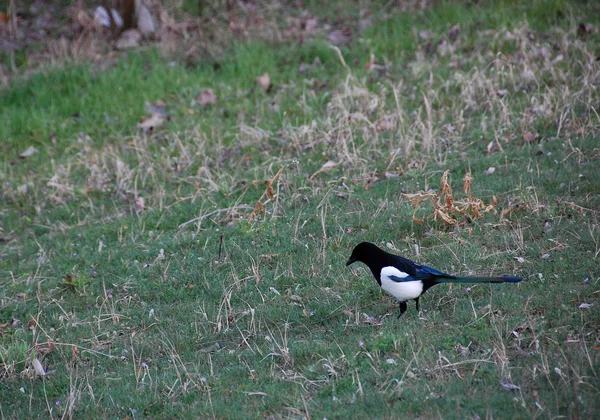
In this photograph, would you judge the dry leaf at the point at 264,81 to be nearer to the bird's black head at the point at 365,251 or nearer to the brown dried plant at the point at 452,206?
the brown dried plant at the point at 452,206

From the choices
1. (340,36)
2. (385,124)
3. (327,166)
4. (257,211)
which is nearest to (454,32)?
(340,36)

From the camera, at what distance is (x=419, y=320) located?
15.6 ft

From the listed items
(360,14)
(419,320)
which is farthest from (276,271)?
(360,14)

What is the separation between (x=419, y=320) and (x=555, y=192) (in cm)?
229

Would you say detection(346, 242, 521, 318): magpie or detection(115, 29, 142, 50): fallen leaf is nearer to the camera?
detection(346, 242, 521, 318): magpie

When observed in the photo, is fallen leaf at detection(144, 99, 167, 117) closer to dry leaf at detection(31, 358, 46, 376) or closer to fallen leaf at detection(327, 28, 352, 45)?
fallen leaf at detection(327, 28, 352, 45)

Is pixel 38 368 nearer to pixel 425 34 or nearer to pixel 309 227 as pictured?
pixel 309 227

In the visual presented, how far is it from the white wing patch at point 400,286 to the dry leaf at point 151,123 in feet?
17.8

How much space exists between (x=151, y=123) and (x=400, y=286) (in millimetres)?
5663

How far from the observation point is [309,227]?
6.46 m

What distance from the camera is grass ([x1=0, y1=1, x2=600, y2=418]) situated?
4270 millimetres

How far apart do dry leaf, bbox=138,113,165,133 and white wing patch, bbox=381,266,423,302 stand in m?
5.43

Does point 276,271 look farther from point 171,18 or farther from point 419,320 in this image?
point 171,18

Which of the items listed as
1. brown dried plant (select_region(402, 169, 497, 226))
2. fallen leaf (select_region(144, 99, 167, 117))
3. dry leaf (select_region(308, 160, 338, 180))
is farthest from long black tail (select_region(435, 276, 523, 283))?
fallen leaf (select_region(144, 99, 167, 117))
